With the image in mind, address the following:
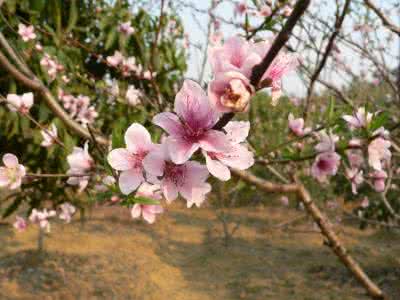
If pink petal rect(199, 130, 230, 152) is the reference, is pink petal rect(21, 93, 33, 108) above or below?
above

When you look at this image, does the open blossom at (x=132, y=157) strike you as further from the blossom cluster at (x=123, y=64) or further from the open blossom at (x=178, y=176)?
the blossom cluster at (x=123, y=64)

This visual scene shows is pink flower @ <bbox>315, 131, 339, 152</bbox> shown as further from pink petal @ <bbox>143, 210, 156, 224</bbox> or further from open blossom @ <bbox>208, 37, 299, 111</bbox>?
open blossom @ <bbox>208, 37, 299, 111</bbox>

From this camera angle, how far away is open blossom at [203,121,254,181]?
1.79 ft

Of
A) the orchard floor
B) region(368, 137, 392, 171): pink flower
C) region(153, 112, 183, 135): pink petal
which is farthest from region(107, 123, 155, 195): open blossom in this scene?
the orchard floor

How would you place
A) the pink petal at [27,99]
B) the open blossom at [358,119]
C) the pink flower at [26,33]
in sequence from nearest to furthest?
the open blossom at [358,119] → the pink petal at [27,99] → the pink flower at [26,33]

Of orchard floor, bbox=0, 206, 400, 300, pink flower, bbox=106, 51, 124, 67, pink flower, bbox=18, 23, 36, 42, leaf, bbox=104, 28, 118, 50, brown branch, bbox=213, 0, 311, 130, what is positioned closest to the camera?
brown branch, bbox=213, 0, 311, 130

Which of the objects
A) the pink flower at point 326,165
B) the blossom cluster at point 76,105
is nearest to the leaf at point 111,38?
the blossom cluster at point 76,105

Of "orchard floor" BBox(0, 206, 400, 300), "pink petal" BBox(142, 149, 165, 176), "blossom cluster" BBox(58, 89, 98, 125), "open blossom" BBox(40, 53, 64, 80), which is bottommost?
"orchard floor" BBox(0, 206, 400, 300)

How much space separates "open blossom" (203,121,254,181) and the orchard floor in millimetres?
2739

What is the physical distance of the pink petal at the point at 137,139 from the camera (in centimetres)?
67

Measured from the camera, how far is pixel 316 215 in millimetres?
1712

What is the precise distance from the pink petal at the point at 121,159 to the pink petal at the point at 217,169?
0.59ft

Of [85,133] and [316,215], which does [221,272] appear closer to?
[316,215]

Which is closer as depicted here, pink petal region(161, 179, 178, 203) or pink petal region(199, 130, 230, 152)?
pink petal region(199, 130, 230, 152)
